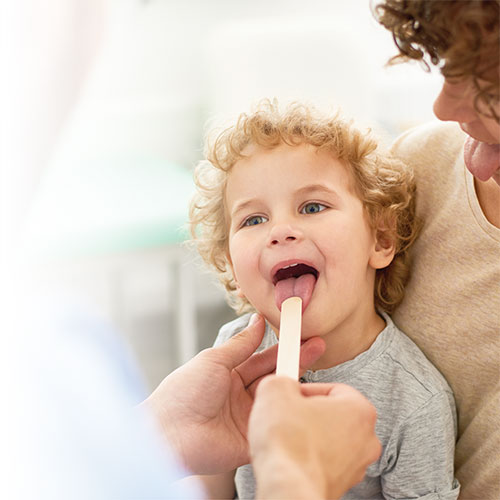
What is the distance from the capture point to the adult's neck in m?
0.90

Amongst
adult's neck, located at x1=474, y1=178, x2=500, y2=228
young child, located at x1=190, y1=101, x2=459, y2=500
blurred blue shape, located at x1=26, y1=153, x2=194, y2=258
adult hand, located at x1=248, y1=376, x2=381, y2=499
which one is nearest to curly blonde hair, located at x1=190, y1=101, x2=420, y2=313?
young child, located at x1=190, y1=101, x2=459, y2=500

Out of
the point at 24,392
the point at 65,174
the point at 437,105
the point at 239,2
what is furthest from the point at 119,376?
the point at 239,2

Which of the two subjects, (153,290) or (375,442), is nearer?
(375,442)

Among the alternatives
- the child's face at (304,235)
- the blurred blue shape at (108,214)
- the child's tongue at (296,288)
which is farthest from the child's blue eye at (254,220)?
the blurred blue shape at (108,214)

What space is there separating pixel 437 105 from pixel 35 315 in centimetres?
120

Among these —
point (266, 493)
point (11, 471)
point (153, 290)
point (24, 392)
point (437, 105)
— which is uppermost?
point (153, 290)

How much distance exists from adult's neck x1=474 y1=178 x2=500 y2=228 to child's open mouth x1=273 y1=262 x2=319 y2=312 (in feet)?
0.81

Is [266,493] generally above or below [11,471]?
below

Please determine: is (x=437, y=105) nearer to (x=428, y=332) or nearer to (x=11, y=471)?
(x=428, y=332)

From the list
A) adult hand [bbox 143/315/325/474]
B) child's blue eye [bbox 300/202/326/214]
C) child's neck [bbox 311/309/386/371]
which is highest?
child's blue eye [bbox 300/202/326/214]

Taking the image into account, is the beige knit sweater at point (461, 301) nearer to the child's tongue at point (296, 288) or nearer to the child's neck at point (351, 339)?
the child's neck at point (351, 339)

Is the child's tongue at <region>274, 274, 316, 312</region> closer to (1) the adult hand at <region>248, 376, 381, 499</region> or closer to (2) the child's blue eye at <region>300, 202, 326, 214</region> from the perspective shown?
(2) the child's blue eye at <region>300, 202, 326, 214</region>

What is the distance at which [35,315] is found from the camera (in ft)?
5.38

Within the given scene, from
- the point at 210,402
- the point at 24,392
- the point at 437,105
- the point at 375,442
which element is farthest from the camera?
the point at 24,392
